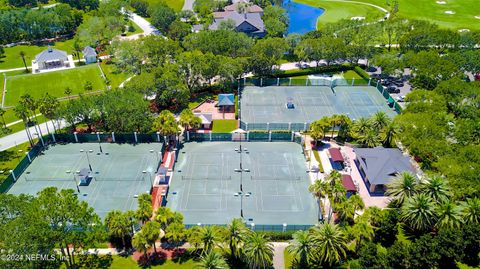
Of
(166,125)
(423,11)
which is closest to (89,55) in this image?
(166,125)

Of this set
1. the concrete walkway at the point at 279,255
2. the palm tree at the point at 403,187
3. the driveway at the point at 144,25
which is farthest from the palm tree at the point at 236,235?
the driveway at the point at 144,25

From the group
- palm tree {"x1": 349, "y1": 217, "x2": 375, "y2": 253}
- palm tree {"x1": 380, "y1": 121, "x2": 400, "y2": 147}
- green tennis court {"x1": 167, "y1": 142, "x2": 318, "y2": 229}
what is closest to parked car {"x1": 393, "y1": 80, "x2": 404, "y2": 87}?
palm tree {"x1": 380, "y1": 121, "x2": 400, "y2": 147}

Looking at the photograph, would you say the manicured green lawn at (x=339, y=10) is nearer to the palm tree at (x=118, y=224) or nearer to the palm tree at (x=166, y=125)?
the palm tree at (x=166, y=125)

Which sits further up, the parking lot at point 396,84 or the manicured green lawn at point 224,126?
the parking lot at point 396,84

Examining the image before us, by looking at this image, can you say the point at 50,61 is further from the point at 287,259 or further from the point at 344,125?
the point at 287,259

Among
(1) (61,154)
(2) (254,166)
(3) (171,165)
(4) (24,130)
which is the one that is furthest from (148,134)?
(4) (24,130)
